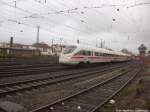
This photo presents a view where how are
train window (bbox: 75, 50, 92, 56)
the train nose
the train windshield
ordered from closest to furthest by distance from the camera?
1. the train nose
2. the train windshield
3. train window (bbox: 75, 50, 92, 56)

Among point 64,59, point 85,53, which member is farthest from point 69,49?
point 85,53

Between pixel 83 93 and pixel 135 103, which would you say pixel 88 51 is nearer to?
pixel 83 93

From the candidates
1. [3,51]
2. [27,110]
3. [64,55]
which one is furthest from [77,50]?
[3,51]

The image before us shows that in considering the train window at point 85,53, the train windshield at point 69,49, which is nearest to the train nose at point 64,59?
the train windshield at point 69,49

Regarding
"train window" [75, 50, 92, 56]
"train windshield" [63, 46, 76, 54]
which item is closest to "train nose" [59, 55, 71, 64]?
"train windshield" [63, 46, 76, 54]

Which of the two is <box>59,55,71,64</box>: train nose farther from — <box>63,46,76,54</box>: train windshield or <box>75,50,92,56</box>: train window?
<box>75,50,92,56</box>: train window

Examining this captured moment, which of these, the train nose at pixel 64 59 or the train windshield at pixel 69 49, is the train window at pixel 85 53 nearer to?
the train windshield at pixel 69 49

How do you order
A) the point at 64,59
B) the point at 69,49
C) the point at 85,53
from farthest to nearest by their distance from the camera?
the point at 85,53 → the point at 69,49 → the point at 64,59

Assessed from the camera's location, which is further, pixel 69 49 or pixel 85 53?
pixel 85 53

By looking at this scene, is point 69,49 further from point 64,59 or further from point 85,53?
point 85,53

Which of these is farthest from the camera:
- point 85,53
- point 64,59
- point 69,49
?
point 85,53

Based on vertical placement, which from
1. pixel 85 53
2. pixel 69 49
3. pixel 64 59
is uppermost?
pixel 69 49

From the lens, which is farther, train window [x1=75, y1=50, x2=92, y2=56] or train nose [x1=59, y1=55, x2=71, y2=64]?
train window [x1=75, y1=50, x2=92, y2=56]

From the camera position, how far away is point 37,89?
1150 cm
